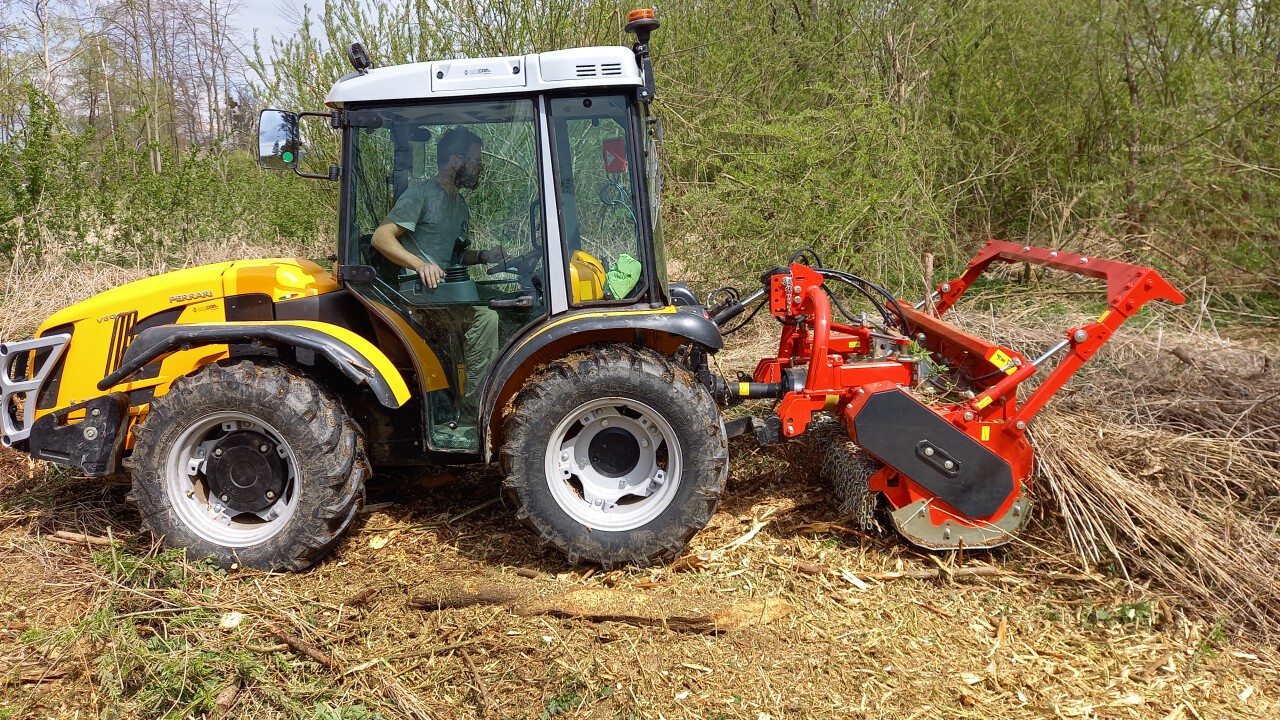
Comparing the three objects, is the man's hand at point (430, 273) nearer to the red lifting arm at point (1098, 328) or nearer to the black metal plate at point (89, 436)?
the black metal plate at point (89, 436)

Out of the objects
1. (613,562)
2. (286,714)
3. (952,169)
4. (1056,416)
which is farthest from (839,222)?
(286,714)

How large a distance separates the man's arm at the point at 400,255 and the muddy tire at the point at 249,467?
0.64m

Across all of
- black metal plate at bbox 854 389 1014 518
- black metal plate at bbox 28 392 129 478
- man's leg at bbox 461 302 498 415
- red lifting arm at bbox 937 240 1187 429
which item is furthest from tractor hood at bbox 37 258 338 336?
red lifting arm at bbox 937 240 1187 429

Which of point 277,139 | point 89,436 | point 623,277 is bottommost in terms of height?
point 89,436

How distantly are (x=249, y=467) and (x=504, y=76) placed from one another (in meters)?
1.99

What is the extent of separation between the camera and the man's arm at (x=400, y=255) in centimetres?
357

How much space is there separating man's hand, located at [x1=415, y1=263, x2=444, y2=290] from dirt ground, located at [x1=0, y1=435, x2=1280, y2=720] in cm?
125

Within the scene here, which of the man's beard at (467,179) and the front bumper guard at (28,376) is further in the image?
the front bumper guard at (28,376)

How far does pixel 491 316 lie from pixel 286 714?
67.1 inches

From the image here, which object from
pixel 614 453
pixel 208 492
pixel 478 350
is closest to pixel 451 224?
pixel 478 350

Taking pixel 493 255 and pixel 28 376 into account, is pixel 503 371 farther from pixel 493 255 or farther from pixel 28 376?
pixel 28 376

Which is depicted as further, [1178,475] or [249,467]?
[1178,475]

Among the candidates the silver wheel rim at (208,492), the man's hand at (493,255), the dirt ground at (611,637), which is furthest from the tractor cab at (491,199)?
the dirt ground at (611,637)

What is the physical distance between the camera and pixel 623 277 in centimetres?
361
